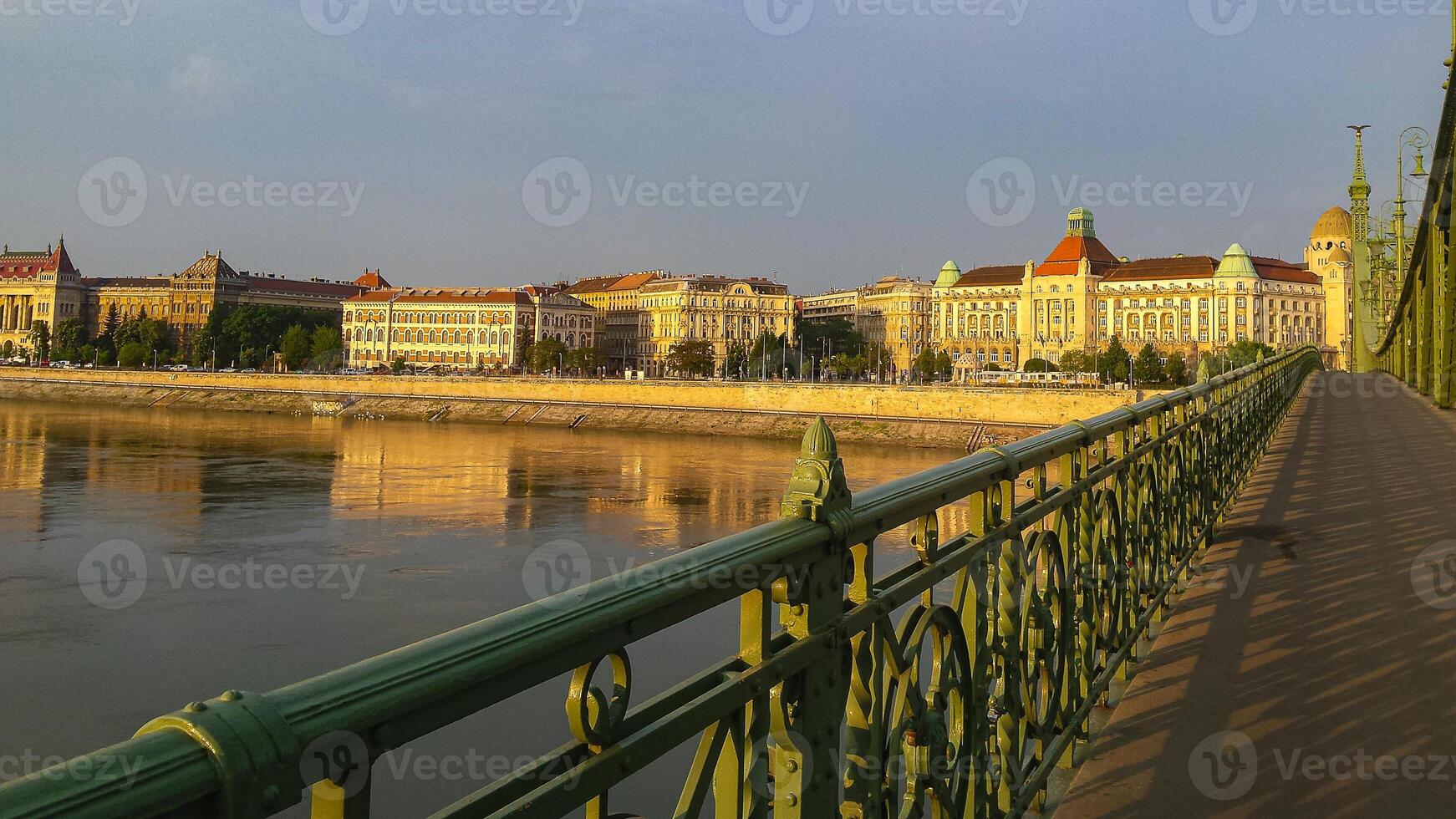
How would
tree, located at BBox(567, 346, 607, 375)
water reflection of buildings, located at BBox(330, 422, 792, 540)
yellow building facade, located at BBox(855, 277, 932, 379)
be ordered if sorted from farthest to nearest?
yellow building facade, located at BBox(855, 277, 932, 379), tree, located at BBox(567, 346, 607, 375), water reflection of buildings, located at BBox(330, 422, 792, 540)

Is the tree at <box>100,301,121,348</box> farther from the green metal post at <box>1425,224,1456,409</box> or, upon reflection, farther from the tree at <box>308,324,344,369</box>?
the green metal post at <box>1425,224,1456,409</box>

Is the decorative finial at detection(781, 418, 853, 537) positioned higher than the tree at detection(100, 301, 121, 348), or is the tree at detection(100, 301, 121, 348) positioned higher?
the tree at detection(100, 301, 121, 348)

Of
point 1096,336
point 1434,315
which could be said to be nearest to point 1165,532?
point 1434,315

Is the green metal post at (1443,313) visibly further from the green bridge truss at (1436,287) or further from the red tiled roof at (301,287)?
the red tiled roof at (301,287)

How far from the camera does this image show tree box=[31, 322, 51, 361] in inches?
4717

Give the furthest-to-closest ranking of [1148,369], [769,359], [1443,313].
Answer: [769,359] → [1148,369] → [1443,313]

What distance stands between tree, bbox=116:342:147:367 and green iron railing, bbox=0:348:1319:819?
119 meters

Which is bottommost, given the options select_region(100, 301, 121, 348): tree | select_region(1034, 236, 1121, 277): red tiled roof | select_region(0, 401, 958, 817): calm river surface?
select_region(0, 401, 958, 817): calm river surface

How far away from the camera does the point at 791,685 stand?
200 centimetres

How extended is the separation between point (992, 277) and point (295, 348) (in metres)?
74.4

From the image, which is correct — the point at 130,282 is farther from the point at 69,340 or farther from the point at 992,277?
the point at 992,277

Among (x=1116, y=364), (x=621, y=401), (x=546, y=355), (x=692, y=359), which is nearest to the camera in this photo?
(x=621, y=401)

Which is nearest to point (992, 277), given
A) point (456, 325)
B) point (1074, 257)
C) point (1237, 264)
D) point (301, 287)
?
point (1074, 257)

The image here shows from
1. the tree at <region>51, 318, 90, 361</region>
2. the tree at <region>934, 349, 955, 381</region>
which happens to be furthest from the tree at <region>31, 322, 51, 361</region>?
the tree at <region>934, 349, 955, 381</region>
